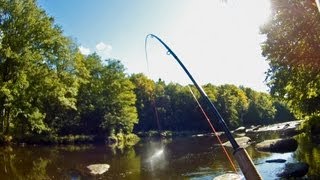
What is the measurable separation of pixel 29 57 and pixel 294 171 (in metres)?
28.0

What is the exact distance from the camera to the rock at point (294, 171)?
20.6 meters

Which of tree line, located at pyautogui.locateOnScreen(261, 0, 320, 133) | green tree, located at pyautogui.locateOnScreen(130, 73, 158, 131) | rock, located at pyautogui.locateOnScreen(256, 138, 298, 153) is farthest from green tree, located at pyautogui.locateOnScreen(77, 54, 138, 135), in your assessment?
tree line, located at pyautogui.locateOnScreen(261, 0, 320, 133)

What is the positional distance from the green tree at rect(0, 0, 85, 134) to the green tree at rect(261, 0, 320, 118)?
78.0 ft

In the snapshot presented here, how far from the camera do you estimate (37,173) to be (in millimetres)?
25672

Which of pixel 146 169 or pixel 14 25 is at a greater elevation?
pixel 14 25

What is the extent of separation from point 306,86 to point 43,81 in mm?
26846

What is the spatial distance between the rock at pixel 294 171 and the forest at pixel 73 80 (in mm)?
5247

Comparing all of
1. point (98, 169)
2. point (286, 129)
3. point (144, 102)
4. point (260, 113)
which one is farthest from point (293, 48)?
point (260, 113)

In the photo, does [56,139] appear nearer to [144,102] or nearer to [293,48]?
[293,48]

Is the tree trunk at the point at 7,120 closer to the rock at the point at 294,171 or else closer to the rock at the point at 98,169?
the rock at the point at 98,169

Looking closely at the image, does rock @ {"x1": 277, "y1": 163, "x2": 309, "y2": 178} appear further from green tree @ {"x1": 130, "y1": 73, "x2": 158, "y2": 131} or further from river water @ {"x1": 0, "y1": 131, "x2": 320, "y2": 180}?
green tree @ {"x1": 130, "y1": 73, "x2": 158, "y2": 131}

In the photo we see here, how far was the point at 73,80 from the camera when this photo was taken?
150ft

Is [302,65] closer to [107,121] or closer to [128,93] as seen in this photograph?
[107,121]

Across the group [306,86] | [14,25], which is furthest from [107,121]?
[306,86]
